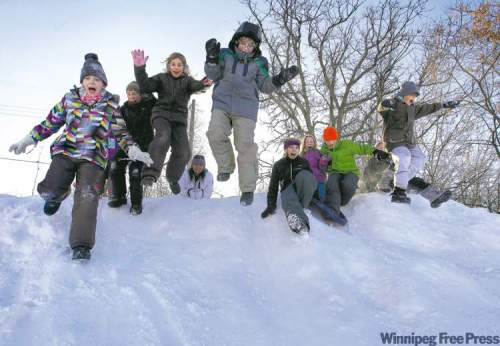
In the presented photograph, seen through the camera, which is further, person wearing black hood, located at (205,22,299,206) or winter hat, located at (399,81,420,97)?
winter hat, located at (399,81,420,97)

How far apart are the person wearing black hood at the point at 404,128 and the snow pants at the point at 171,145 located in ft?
9.82

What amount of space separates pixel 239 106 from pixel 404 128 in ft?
9.47

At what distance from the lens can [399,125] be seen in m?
5.44

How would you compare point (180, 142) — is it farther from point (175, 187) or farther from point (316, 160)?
point (316, 160)

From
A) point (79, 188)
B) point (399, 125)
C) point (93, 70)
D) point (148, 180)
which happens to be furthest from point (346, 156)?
point (79, 188)

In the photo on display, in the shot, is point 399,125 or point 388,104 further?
point 399,125

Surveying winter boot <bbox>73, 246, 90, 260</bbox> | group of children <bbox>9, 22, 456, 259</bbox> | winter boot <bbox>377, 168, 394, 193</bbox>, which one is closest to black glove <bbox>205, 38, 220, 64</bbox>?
group of children <bbox>9, 22, 456, 259</bbox>

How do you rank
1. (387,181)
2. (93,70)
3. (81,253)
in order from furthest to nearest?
(387,181), (93,70), (81,253)

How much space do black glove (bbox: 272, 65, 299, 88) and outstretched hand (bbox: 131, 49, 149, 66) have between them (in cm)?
142

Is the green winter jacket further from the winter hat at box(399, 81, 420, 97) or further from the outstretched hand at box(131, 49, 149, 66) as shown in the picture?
the outstretched hand at box(131, 49, 149, 66)

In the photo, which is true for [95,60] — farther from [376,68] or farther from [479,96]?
[479,96]

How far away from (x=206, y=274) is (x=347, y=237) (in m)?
1.54

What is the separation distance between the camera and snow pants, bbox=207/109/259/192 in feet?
12.6

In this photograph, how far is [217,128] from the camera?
3.83 metres
